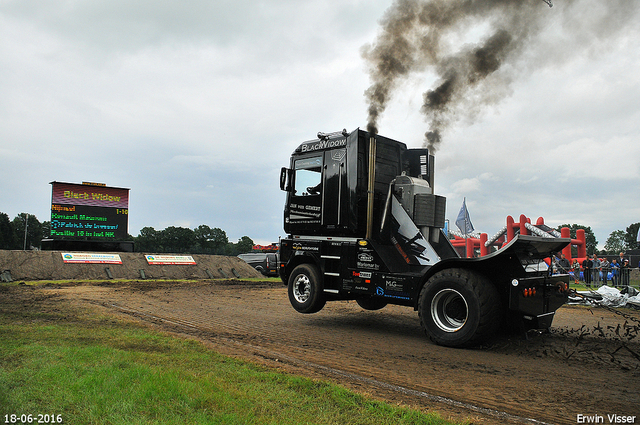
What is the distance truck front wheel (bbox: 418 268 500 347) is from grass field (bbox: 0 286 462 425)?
2.95 metres

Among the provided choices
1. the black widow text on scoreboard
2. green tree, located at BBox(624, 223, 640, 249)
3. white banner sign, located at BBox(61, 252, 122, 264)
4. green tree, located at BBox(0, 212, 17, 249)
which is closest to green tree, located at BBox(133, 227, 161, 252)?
green tree, located at BBox(0, 212, 17, 249)

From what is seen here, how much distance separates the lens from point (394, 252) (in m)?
8.77

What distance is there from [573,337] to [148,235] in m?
75.8

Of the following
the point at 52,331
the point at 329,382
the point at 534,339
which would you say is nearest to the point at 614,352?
the point at 534,339

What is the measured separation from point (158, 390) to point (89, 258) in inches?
756

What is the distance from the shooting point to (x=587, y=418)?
4.00 m

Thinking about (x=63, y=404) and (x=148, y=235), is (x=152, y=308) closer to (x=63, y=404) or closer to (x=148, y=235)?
(x=63, y=404)

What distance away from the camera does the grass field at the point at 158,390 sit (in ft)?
12.3

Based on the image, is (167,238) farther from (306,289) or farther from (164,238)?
(306,289)

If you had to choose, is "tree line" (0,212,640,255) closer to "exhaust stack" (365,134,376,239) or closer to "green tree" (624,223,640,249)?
"green tree" (624,223,640,249)

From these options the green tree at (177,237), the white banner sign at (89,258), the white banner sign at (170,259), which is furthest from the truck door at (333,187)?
the green tree at (177,237)

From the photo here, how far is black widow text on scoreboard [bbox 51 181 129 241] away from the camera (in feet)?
72.6

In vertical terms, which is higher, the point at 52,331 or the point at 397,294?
the point at 397,294

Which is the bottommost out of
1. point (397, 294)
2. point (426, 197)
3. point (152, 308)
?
point (152, 308)
